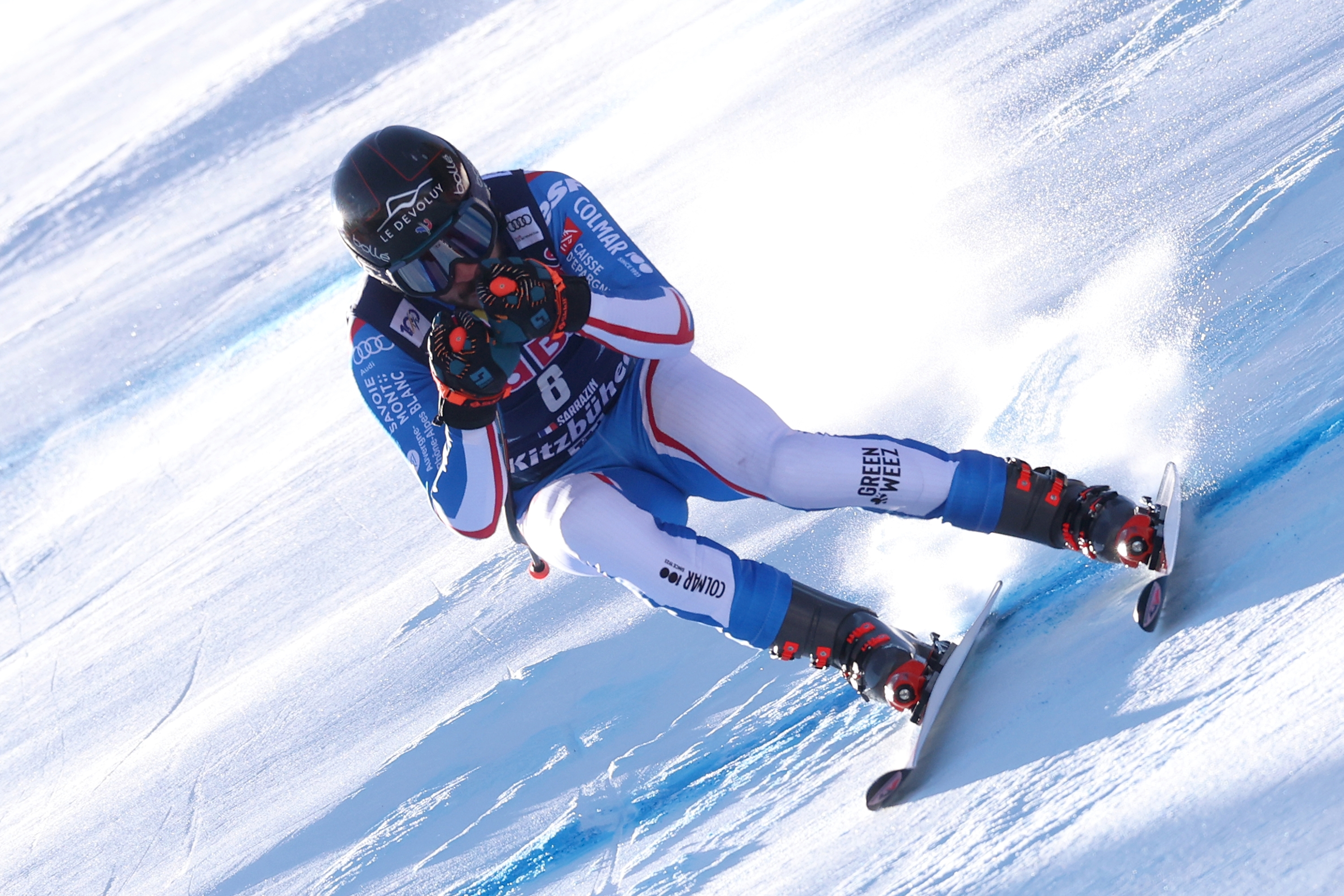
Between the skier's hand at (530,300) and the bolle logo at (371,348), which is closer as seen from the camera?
the skier's hand at (530,300)

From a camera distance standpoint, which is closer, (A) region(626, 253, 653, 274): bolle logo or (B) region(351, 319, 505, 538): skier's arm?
(B) region(351, 319, 505, 538): skier's arm

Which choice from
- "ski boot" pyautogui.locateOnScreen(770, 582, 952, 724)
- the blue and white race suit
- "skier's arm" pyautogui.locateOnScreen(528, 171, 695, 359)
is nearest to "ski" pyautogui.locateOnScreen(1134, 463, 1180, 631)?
the blue and white race suit

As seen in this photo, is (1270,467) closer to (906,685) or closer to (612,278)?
(906,685)

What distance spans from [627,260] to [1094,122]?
2.91 meters

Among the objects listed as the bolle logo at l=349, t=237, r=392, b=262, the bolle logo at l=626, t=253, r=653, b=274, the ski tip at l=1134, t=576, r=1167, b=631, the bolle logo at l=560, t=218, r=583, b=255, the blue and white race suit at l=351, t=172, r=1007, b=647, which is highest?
the bolle logo at l=349, t=237, r=392, b=262

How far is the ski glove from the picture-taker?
2.17 metres

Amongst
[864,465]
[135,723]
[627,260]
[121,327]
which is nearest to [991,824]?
[864,465]

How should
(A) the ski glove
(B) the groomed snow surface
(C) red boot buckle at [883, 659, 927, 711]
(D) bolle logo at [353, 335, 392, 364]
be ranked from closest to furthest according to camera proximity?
(B) the groomed snow surface
(A) the ski glove
(C) red boot buckle at [883, 659, 927, 711]
(D) bolle logo at [353, 335, 392, 364]

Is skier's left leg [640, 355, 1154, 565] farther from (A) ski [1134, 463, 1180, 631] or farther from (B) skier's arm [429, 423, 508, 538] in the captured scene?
(B) skier's arm [429, 423, 508, 538]

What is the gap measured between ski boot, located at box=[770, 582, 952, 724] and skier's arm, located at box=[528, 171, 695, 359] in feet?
1.98

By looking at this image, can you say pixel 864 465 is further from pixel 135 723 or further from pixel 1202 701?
pixel 135 723

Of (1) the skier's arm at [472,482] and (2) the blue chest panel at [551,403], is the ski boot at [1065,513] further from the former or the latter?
(1) the skier's arm at [472,482]

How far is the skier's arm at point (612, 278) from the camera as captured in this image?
2.27m

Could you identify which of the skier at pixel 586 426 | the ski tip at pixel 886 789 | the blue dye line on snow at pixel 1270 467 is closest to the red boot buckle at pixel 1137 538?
the skier at pixel 586 426
